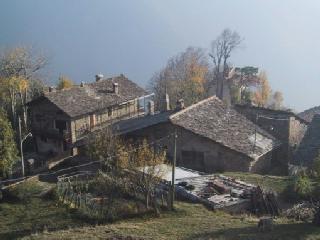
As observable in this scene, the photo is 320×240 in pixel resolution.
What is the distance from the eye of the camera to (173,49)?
18162 centimetres

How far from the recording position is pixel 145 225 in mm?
20688

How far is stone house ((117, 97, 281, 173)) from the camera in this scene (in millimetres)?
32594

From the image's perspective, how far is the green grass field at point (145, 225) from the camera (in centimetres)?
1886

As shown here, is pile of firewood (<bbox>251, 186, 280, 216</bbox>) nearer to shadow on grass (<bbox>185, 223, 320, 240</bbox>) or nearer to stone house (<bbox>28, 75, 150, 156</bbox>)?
shadow on grass (<bbox>185, 223, 320, 240</bbox>)

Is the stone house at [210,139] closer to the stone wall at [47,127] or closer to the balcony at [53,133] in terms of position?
the balcony at [53,133]

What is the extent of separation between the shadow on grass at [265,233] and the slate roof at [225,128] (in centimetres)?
1237

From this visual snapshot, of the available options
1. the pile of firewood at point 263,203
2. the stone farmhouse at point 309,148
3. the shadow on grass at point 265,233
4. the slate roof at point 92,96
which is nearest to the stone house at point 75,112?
the slate roof at point 92,96

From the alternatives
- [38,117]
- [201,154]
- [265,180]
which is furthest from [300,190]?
[38,117]

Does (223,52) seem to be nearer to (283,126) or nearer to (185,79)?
(185,79)

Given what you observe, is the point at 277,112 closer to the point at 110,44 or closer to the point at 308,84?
the point at 308,84

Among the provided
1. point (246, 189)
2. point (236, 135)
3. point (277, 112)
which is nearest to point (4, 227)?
point (246, 189)

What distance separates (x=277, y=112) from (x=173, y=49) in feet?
462

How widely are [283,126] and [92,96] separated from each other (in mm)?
17212

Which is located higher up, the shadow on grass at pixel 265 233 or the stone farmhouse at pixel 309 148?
the stone farmhouse at pixel 309 148
